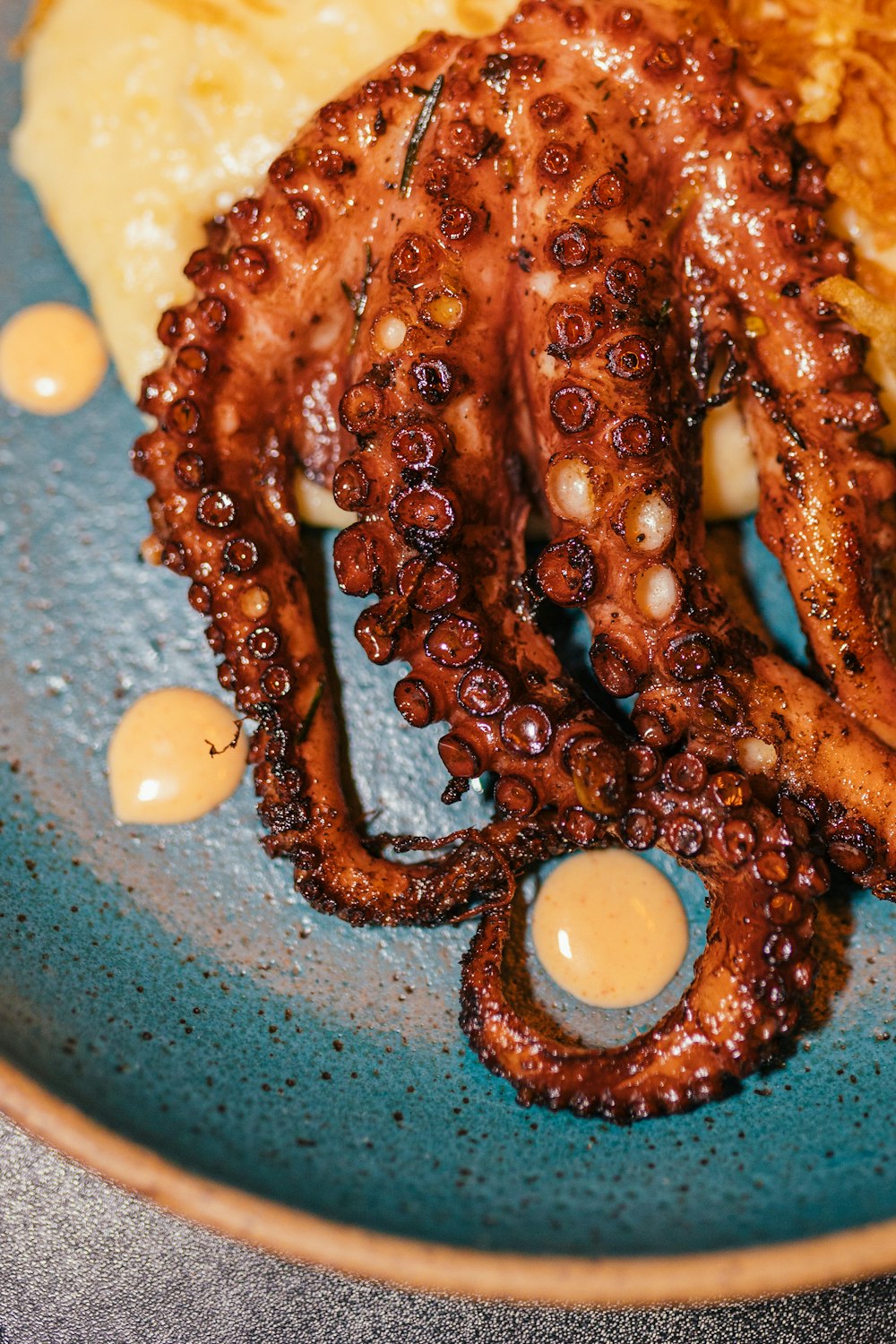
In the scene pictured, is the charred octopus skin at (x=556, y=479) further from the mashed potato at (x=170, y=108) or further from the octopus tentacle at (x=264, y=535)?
the mashed potato at (x=170, y=108)

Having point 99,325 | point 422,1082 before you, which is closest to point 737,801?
point 422,1082

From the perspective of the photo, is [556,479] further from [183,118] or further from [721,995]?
[183,118]

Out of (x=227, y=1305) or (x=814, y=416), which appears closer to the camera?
(x=814, y=416)

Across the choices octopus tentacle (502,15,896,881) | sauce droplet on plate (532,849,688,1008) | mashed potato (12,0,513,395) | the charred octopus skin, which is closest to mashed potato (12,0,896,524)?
mashed potato (12,0,513,395)

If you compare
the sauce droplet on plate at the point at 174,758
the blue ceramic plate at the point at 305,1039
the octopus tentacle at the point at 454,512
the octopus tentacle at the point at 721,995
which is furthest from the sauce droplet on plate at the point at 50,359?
the octopus tentacle at the point at 721,995

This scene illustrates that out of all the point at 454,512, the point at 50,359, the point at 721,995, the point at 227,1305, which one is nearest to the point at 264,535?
the point at 454,512

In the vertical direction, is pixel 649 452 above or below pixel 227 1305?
above
